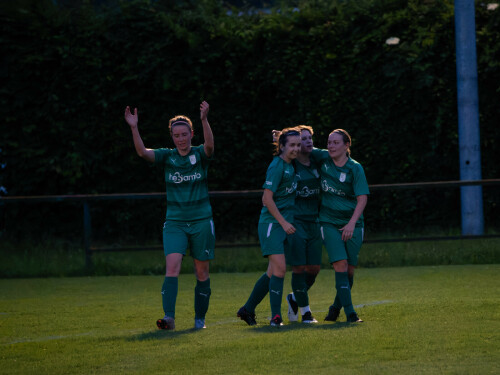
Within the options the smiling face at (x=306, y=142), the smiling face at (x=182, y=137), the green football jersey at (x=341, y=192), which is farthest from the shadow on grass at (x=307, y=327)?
the smiling face at (x=182, y=137)

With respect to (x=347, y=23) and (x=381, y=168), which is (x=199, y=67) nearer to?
(x=347, y=23)

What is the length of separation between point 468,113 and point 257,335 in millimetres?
7078

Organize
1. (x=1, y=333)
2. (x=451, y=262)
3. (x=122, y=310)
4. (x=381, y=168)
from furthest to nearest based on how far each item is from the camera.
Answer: (x=381, y=168) < (x=451, y=262) < (x=122, y=310) < (x=1, y=333)

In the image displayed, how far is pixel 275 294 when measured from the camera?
7.11 meters

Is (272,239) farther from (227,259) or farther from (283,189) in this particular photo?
(227,259)

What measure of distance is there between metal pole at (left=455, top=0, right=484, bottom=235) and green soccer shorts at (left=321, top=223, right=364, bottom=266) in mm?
5615

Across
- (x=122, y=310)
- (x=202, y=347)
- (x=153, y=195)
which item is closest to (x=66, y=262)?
(x=153, y=195)

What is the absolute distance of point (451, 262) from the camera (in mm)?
11969

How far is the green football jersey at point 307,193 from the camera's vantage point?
295 inches

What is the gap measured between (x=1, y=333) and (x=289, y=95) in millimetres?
7262

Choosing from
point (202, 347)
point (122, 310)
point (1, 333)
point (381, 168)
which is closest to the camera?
point (202, 347)

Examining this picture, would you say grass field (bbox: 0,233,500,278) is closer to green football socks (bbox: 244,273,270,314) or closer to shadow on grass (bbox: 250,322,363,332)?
green football socks (bbox: 244,273,270,314)

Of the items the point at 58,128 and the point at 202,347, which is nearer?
the point at 202,347

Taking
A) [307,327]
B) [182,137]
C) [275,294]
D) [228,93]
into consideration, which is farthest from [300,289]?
[228,93]
